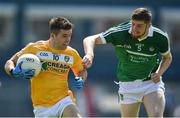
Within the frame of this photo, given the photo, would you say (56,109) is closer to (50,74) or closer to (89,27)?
(50,74)

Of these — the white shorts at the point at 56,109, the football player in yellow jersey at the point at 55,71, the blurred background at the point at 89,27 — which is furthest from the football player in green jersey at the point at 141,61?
the blurred background at the point at 89,27

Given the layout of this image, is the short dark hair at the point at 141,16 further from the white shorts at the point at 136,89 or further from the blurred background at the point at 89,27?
the blurred background at the point at 89,27

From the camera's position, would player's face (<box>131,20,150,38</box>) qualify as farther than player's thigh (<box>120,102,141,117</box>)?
No

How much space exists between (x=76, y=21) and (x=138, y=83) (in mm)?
12190

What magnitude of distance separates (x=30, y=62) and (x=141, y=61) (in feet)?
6.37

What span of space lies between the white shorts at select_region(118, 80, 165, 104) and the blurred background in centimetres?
899

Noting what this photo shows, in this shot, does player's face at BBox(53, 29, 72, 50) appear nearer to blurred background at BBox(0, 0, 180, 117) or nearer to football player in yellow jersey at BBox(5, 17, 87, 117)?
football player in yellow jersey at BBox(5, 17, 87, 117)

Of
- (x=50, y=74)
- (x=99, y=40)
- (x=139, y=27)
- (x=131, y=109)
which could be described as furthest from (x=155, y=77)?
(x=50, y=74)

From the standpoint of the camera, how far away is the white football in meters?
9.55

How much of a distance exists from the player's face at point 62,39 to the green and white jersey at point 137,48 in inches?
37.3

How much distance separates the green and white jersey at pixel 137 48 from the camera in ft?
35.1

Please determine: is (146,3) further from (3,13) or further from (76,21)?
(3,13)

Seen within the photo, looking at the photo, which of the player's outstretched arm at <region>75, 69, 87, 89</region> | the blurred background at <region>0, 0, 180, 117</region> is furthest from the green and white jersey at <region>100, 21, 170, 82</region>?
the blurred background at <region>0, 0, 180, 117</region>

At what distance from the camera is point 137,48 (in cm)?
1077
